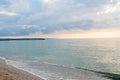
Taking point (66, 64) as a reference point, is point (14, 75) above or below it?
above

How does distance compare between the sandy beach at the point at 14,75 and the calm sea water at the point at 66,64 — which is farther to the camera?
the calm sea water at the point at 66,64

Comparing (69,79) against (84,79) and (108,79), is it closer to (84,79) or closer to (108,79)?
(84,79)

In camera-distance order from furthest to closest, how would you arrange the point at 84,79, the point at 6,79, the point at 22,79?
the point at 84,79 < the point at 22,79 < the point at 6,79

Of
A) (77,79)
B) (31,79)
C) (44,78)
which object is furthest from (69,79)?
(31,79)

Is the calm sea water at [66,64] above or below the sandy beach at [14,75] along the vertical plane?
below

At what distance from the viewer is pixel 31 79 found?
83.9 ft

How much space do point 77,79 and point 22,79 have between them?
28.5 feet

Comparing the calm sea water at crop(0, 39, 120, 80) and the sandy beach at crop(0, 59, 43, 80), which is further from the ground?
the sandy beach at crop(0, 59, 43, 80)

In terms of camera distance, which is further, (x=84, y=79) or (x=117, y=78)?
(x=117, y=78)

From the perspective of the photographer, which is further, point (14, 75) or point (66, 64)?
point (66, 64)

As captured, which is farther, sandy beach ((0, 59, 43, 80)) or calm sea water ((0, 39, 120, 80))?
calm sea water ((0, 39, 120, 80))

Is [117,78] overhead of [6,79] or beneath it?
beneath

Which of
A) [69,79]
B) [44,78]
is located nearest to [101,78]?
[69,79]

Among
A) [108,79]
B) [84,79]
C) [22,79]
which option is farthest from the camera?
[108,79]
